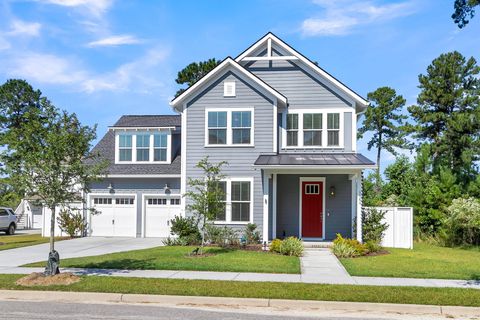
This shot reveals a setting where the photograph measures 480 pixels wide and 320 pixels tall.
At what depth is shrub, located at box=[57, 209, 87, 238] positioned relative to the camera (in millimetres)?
23844

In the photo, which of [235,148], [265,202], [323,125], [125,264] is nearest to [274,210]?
[265,202]

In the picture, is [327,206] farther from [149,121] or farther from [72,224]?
[72,224]

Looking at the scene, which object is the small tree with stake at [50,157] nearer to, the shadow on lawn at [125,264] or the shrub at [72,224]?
the shadow on lawn at [125,264]

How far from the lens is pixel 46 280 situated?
10703 mm

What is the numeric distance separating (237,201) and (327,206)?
3979 millimetres

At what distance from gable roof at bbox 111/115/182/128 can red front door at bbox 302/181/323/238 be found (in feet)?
26.7

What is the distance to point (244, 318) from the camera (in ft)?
26.5

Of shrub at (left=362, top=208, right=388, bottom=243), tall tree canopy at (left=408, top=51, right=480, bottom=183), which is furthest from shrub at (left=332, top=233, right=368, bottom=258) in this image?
tall tree canopy at (left=408, top=51, right=480, bottom=183)

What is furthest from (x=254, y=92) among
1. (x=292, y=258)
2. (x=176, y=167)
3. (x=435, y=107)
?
(x=435, y=107)

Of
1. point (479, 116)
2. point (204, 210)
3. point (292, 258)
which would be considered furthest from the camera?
point (479, 116)

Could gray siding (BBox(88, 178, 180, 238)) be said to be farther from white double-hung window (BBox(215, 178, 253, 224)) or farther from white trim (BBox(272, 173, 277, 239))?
white trim (BBox(272, 173, 277, 239))

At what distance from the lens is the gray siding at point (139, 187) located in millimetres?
23656

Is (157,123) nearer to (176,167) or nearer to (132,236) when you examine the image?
(176,167)

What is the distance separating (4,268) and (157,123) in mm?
12957
